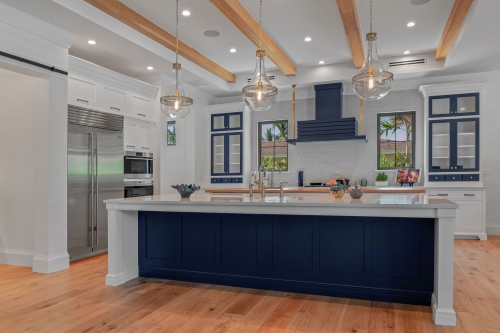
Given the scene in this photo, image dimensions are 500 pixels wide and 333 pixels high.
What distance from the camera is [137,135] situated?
19.7ft

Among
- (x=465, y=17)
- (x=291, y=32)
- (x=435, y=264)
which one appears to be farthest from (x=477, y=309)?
(x=291, y=32)

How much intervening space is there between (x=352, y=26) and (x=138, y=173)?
384 centimetres

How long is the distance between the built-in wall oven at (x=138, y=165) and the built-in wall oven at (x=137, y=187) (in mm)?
66

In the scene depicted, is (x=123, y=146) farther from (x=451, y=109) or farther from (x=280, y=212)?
(x=451, y=109)

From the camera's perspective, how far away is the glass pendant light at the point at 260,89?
3.43 m

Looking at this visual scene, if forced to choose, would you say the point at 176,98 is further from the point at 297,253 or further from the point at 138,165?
the point at 138,165

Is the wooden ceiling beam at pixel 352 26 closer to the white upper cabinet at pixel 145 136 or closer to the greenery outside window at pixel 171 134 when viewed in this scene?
the greenery outside window at pixel 171 134

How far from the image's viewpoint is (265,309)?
3.04 metres

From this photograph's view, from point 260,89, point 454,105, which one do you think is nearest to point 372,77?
point 260,89

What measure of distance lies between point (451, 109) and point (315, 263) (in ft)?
14.7

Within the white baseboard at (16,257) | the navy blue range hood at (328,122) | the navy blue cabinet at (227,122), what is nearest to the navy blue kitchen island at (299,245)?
the white baseboard at (16,257)

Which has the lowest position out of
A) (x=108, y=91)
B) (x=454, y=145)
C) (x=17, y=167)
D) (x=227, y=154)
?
(x=17, y=167)

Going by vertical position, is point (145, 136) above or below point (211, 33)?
below

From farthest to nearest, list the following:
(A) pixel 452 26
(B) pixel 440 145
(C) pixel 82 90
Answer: (B) pixel 440 145 < (C) pixel 82 90 < (A) pixel 452 26
